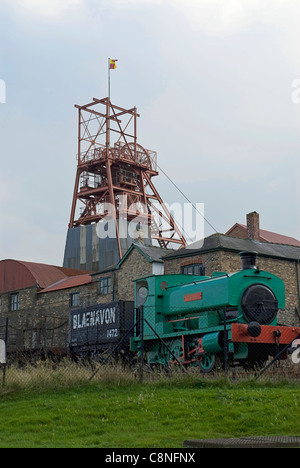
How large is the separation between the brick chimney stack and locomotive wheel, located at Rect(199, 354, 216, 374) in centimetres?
1730

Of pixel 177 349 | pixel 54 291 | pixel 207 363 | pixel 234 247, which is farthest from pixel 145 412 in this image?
pixel 54 291

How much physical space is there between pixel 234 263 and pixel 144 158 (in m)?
25.7

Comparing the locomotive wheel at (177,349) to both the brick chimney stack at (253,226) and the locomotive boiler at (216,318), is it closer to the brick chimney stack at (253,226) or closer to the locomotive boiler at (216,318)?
the locomotive boiler at (216,318)

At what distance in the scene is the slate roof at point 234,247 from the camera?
30234 millimetres

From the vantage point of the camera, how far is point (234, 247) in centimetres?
3053

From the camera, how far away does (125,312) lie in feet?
75.4

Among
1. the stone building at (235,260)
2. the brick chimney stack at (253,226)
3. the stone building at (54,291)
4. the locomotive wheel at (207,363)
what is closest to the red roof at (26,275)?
the stone building at (54,291)

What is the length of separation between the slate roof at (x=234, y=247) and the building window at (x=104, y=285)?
→ 463 cm

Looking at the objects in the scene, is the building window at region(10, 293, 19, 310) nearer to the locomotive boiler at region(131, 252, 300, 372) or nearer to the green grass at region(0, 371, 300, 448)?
the locomotive boiler at region(131, 252, 300, 372)

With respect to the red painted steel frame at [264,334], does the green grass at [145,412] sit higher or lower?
lower

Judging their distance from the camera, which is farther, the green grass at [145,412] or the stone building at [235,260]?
the stone building at [235,260]

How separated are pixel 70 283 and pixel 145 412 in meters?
27.7

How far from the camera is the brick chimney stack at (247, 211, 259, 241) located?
113 ft
